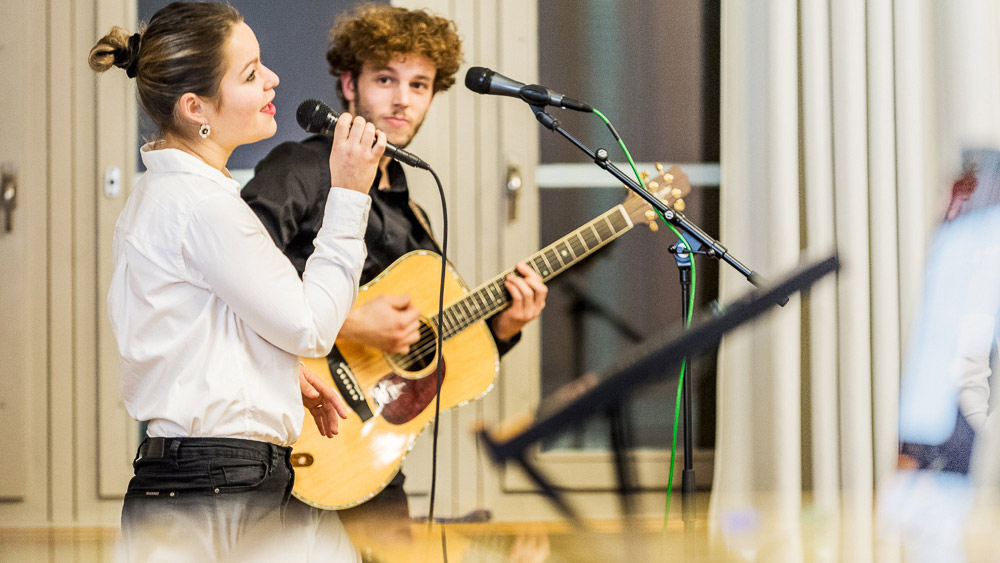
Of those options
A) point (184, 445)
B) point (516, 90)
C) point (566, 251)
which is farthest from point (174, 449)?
point (566, 251)

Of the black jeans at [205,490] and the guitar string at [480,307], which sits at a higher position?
the guitar string at [480,307]

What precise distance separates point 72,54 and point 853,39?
77.3 inches

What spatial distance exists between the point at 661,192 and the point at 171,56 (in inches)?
40.1

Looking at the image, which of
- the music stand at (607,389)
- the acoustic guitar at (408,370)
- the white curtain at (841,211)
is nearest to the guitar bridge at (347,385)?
the acoustic guitar at (408,370)

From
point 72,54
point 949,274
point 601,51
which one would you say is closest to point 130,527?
point 72,54

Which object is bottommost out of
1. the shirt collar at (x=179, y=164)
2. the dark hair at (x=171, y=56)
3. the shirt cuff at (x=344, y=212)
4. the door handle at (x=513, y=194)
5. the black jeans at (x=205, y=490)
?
the black jeans at (x=205, y=490)

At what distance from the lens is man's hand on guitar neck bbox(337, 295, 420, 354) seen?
5.75 feet

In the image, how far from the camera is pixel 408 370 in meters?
1.84

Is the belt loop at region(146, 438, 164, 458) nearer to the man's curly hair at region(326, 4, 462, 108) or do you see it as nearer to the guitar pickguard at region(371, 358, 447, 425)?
the guitar pickguard at region(371, 358, 447, 425)

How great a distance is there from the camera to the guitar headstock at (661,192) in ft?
5.88

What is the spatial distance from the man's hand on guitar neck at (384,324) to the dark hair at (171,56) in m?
0.58

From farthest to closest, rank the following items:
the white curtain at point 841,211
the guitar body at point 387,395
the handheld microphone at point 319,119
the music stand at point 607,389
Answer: the white curtain at point 841,211, the guitar body at point 387,395, the handheld microphone at point 319,119, the music stand at point 607,389

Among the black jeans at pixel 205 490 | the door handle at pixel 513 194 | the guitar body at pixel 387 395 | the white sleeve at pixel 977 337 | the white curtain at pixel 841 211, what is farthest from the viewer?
the door handle at pixel 513 194

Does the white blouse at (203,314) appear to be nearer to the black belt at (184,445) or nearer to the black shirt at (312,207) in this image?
the black belt at (184,445)
